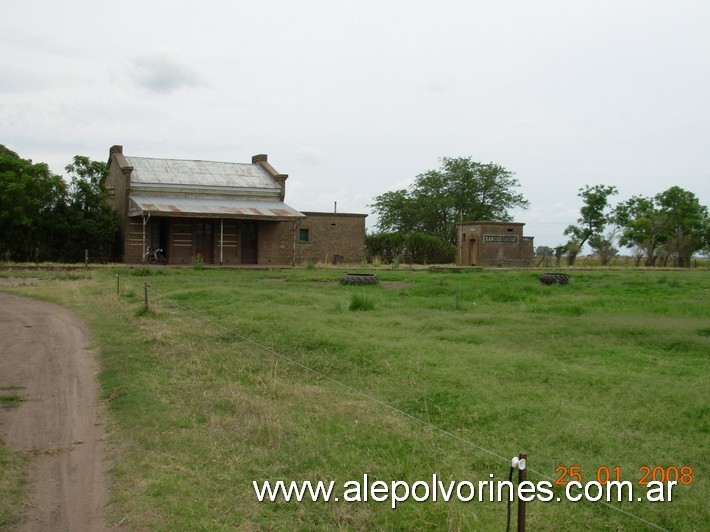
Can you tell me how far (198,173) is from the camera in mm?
43656

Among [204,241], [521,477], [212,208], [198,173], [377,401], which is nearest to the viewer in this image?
[521,477]

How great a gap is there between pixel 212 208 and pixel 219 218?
884 millimetres

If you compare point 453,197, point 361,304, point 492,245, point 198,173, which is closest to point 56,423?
point 361,304

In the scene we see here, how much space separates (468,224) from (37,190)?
1040 inches

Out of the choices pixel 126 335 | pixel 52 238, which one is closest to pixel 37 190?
pixel 52 238

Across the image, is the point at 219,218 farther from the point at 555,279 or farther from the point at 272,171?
the point at 555,279

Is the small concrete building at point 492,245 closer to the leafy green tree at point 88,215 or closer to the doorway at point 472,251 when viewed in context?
the doorway at point 472,251

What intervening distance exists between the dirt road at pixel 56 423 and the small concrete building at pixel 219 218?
2413 centimetres

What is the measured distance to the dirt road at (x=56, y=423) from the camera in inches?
212

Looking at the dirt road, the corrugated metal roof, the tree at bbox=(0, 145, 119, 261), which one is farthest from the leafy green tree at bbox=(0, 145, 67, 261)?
the dirt road

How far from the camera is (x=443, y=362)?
945 centimetres

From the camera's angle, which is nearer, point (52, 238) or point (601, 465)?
point (601, 465)

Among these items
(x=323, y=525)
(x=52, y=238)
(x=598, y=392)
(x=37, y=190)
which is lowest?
(x=323, y=525)

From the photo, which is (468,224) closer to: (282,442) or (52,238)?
(52,238)
